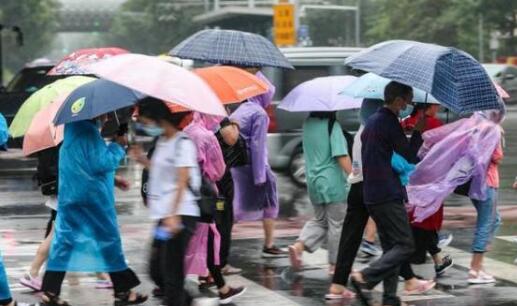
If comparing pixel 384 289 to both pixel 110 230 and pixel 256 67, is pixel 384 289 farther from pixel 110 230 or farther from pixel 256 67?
pixel 256 67

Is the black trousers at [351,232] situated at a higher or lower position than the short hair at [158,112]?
lower

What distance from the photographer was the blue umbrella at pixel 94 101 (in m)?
6.46

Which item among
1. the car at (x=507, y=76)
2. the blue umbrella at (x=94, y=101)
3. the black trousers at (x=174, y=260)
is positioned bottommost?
the car at (x=507, y=76)

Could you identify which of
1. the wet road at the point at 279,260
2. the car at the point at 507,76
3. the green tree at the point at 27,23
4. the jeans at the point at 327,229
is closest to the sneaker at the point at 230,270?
the wet road at the point at 279,260

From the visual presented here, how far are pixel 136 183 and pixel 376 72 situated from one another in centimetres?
933

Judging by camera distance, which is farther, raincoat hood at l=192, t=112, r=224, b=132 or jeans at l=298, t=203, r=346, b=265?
jeans at l=298, t=203, r=346, b=265

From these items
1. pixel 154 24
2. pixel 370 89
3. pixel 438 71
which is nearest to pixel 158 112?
pixel 438 71

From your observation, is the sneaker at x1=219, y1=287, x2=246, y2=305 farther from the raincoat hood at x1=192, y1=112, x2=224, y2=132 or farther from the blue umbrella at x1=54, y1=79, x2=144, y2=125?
the blue umbrella at x1=54, y1=79, x2=144, y2=125

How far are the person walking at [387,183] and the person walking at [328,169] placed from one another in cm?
116

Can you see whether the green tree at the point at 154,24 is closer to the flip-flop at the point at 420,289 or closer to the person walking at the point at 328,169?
the person walking at the point at 328,169

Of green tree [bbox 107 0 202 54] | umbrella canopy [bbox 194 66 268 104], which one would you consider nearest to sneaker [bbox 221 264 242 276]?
umbrella canopy [bbox 194 66 268 104]

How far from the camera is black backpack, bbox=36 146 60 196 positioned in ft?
25.2

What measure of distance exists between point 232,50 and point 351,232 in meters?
→ 2.17

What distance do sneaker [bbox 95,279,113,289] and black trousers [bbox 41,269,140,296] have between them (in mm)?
733
